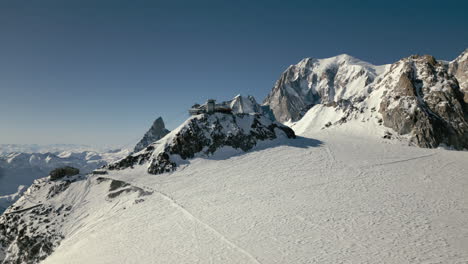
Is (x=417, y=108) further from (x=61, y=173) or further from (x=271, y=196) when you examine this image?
(x=61, y=173)

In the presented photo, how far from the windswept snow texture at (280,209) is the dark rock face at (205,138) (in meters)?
2.60

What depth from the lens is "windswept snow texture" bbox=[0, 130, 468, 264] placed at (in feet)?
70.1

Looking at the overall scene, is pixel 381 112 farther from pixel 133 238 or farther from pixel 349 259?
pixel 133 238

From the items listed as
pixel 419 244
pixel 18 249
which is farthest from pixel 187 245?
pixel 18 249

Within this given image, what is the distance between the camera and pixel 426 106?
66688mm

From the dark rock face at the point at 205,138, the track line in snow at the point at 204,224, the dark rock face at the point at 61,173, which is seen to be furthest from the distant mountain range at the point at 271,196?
the dark rock face at the point at 61,173

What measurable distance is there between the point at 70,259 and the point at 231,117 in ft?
137

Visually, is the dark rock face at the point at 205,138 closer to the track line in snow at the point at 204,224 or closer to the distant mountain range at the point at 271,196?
the distant mountain range at the point at 271,196

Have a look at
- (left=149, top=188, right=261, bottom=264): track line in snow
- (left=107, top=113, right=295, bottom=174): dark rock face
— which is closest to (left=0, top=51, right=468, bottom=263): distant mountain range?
(left=149, top=188, right=261, bottom=264): track line in snow

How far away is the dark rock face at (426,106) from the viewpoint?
6069 centimetres

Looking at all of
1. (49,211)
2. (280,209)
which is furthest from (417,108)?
(49,211)

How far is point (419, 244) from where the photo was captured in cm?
2055

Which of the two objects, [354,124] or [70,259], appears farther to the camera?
[354,124]

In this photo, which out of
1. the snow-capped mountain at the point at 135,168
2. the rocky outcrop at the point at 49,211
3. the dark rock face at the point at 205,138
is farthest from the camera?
the dark rock face at the point at 205,138
